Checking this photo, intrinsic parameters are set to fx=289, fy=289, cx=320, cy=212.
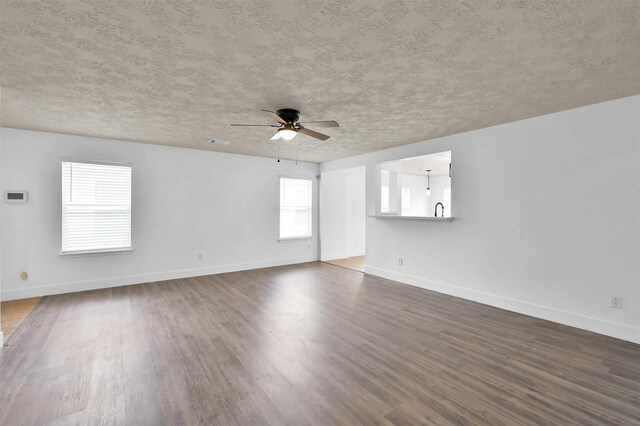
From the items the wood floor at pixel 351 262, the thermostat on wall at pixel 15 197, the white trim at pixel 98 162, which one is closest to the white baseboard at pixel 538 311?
the wood floor at pixel 351 262

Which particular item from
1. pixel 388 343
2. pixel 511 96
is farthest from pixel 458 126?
pixel 388 343

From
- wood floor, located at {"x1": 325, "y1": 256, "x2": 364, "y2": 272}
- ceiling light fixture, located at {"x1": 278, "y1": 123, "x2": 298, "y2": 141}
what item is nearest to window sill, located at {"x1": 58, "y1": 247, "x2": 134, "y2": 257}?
ceiling light fixture, located at {"x1": 278, "y1": 123, "x2": 298, "y2": 141}

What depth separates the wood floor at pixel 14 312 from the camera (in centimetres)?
336

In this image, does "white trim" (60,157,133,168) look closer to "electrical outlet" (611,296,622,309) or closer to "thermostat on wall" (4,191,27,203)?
"thermostat on wall" (4,191,27,203)

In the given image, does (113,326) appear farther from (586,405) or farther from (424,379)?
(586,405)

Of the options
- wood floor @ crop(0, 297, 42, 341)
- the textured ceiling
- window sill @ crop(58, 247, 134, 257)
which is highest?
the textured ceiling

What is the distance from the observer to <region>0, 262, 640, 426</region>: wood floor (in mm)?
1961

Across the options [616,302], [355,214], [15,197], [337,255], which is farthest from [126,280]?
[616,302]

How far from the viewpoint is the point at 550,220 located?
11.9 ft

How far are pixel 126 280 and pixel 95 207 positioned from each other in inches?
54.4

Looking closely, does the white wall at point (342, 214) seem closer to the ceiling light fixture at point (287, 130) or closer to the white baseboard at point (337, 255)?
the white baseboard at point (337, 255)

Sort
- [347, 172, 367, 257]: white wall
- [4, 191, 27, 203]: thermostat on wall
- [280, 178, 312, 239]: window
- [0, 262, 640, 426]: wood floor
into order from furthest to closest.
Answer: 1. [347, 172, 367, 257]: white wall
2. [280, 178, 312, 239]: window
3. [4, 191, 27, 203]: thermostat on wall
4. [0, 262, 640, 426]: wood floor

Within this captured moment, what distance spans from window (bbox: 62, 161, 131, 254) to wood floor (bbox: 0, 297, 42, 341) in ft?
2.79

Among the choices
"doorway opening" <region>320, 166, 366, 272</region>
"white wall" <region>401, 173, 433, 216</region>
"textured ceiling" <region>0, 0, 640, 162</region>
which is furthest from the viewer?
"white wall" <region>401, 173, 433, 216</region>
